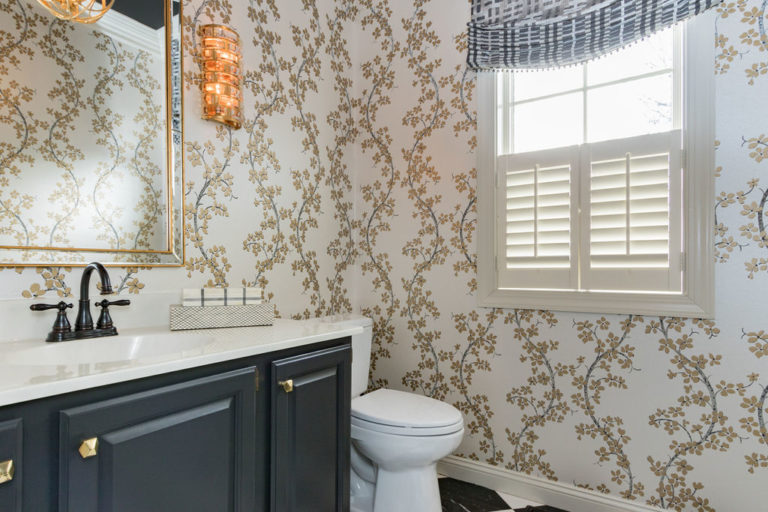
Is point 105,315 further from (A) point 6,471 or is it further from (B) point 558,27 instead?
(B) point 558,27

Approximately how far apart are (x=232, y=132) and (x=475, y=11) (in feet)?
3.97

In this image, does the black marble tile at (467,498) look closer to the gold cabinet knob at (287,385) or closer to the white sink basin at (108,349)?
the gold cabinet knob at (287,385)

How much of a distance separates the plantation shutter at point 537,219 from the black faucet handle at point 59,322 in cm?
160

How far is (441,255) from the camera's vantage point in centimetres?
212

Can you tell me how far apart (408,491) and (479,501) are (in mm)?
438

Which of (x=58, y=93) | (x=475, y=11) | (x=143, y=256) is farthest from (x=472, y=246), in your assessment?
(x=58, y=93)

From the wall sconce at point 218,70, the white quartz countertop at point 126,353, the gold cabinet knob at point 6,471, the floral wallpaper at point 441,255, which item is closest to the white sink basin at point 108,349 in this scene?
the white quartz countertop at point 126,353

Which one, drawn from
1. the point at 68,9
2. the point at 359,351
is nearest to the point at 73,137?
the point at 68,9

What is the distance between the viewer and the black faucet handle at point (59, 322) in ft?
3.93

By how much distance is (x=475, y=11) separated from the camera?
1960mm

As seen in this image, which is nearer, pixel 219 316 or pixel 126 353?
pixel 126 353

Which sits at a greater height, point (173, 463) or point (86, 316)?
point (86, 316)

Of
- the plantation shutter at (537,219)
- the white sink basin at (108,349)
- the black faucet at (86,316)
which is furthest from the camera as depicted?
the plantation shutter at (537,219)

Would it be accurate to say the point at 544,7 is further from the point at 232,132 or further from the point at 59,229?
the point at 59,229
